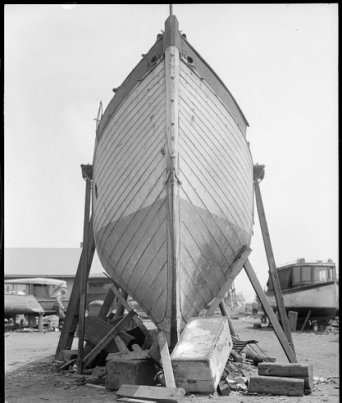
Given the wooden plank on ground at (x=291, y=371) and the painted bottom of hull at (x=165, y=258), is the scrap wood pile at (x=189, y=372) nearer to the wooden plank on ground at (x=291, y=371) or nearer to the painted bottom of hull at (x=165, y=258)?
the wooden plank on ground at (x=291, y=371)

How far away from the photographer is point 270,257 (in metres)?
6.71

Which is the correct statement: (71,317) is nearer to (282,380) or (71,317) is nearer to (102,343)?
(102,343)

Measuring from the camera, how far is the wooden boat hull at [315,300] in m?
14.2

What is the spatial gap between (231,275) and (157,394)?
2165mm

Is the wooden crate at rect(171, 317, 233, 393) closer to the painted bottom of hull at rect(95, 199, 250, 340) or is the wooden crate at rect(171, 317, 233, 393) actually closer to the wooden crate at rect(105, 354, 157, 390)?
the painted bottom of hull at rect(95, 199, 250, 340)

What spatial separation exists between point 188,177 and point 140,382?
2255 mm

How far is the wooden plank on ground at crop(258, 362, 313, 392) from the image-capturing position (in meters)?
4.71

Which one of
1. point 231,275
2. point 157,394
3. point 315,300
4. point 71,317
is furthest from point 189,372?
point 315,300

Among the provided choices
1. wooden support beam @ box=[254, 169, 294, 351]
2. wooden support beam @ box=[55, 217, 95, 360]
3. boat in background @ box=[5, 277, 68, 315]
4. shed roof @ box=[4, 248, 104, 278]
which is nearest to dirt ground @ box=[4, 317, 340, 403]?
wooden support beam @ box=[55, 217, 95, 360]

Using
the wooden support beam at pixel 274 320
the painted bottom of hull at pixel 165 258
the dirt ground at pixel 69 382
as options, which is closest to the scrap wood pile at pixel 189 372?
the dirt ground at pixel 69 382

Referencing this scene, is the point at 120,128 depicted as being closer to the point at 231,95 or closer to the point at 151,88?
the point at 151,88

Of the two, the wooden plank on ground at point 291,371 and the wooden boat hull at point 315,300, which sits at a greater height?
the wooden plank on ground at point 291,371

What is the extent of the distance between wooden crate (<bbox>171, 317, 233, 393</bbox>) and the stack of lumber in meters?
0.42

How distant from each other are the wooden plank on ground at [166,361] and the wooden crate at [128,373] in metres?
0.39
